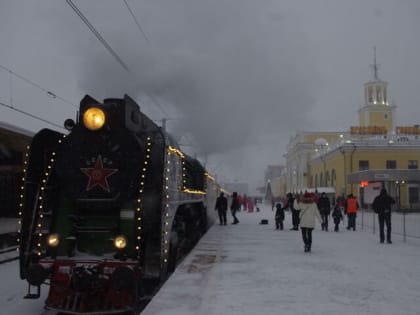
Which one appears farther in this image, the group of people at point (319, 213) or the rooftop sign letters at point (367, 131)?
the rooftop sign letters at point (367, 131)

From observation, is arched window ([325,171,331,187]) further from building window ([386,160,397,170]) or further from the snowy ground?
the snowy ground

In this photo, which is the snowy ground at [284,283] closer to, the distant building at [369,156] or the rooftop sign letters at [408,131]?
the distant building at [369,156]

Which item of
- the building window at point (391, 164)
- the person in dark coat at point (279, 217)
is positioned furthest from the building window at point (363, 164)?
the person in dark coat at point (279, 217)

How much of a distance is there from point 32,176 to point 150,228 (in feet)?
6.29

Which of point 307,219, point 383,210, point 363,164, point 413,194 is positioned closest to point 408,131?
point 363,164

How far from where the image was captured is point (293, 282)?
732cm

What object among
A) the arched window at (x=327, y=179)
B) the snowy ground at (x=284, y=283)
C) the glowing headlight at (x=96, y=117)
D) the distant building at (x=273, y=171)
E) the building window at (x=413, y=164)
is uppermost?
the distant building at (x=273, y=171)

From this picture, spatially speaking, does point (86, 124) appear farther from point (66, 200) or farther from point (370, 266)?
point (370, 266)

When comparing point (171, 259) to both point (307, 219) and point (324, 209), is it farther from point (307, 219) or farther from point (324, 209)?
point (324, 209)

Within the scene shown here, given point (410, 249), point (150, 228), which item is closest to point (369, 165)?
point (410, 249)

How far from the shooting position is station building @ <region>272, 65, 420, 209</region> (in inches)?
1636

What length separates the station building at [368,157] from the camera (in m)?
41.6

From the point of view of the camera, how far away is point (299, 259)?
32.3ft

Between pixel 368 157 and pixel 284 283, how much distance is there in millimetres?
45864
